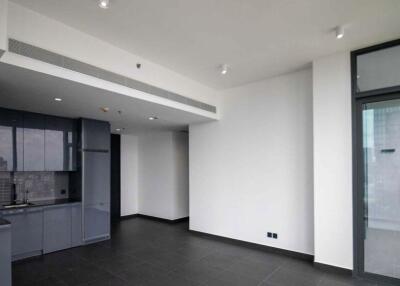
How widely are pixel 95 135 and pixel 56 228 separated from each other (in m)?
1.93

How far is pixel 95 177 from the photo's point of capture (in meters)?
5.10

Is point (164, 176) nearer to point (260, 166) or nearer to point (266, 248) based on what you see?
point (260, 166)

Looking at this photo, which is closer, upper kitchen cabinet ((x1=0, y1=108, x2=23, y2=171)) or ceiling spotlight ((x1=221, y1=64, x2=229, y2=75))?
ceiling spotlight ((x1=221, y1=64, x2=229, y2=75))

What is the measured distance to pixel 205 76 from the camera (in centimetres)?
444

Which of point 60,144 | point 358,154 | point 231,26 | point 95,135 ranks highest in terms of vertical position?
point 231,26

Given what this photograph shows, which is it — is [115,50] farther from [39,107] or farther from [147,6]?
[39,107]

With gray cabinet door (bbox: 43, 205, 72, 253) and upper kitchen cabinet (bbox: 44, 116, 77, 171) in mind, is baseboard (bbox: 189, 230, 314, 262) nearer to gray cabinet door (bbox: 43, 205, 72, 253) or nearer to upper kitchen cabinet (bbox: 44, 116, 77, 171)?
gray cabinet door (bbox: 43, 205, 72, 253)

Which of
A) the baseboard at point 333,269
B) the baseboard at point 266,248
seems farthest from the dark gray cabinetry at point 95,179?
the baseboard at point 333,269

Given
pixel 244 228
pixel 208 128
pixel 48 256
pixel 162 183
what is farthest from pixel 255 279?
pixel 162 183

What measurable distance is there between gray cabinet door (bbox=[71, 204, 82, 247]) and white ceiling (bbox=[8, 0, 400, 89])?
3.31m

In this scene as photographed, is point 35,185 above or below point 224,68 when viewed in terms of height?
below

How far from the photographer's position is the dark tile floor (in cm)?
330

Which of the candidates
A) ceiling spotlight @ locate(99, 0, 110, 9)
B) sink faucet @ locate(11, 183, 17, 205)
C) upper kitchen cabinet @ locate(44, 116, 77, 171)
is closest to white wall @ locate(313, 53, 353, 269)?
ceiling spotlight @ locate(99, 0, 110, 9)

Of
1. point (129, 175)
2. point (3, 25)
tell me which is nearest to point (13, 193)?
point (129, 175)
